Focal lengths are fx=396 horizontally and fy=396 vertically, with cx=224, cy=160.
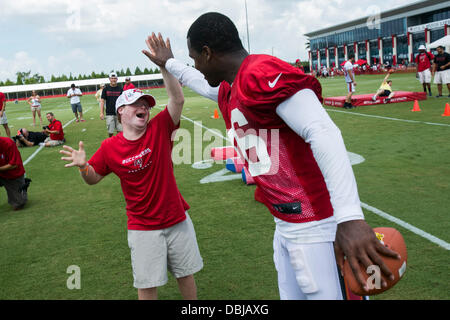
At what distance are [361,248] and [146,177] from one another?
6.94 ft

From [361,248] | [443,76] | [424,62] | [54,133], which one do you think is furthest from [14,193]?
[424,62]

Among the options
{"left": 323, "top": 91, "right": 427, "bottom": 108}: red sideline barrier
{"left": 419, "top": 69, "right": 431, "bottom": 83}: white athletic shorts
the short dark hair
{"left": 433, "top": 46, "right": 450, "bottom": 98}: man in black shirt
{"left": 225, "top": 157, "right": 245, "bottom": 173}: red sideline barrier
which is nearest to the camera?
the short dark hair

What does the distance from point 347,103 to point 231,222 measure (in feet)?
42.3

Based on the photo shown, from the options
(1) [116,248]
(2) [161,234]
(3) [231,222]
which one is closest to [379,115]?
(3) [231,222]

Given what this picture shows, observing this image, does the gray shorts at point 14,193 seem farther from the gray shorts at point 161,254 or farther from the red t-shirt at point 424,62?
the red t-shirt at point 424,62

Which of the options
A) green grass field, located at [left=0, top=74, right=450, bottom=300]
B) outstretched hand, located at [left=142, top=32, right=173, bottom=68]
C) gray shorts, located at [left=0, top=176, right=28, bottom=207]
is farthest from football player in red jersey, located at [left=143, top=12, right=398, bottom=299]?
gray shorts, located at [left=0, top=176, right=28, bottom=207]

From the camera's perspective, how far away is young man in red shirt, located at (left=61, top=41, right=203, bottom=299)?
313 cm

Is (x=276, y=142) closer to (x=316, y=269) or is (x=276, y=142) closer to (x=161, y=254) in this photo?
(x=316, y=269)

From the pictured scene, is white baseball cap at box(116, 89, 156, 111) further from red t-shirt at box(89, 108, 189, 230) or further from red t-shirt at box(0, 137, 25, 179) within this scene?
red t-shirt at box(0, 137, 25, 179)

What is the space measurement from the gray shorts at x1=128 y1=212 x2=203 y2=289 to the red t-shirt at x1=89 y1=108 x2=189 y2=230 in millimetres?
A: 72

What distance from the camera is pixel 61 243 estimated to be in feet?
17.7

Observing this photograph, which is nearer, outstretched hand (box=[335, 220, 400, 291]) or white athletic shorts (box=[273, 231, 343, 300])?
outstretched hand (box=[335, 220, 400, 291])

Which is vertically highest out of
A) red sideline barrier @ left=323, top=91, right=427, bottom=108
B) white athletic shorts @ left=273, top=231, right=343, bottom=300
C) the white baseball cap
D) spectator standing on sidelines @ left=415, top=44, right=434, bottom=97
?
spectator standing on sidelines @ left=415, top=44, right=434, bottom=97
